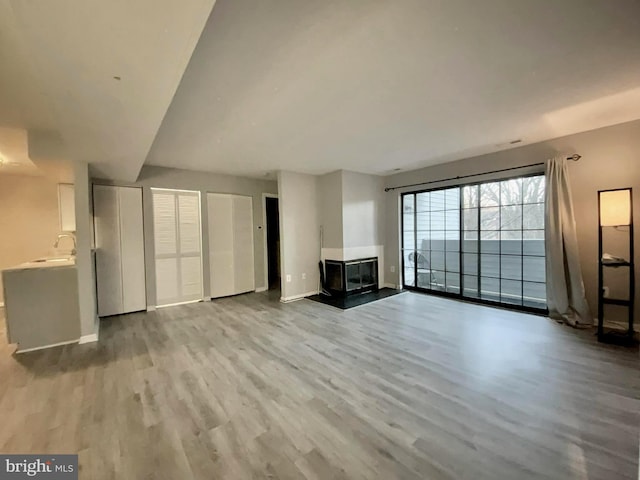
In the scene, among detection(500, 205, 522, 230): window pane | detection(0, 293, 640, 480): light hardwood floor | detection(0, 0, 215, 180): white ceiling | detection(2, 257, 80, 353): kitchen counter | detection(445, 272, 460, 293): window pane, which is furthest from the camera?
detection(445, 272, 460, 293): window pane

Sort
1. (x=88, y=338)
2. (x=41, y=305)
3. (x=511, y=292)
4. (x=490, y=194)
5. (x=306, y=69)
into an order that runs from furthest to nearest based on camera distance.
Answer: (x=490, y=194), (x=511, y=292), (x=88, y=338), (x=41, y=305), (x=306, y=69)

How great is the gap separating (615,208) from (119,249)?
688 cm

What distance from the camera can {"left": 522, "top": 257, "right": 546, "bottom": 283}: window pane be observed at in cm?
413

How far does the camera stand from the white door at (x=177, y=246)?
4.68 m

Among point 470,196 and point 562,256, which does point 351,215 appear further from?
point 562,256

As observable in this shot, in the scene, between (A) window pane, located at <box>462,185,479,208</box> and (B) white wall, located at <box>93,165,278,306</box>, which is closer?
(B) white wall, located at <box>93,165,278,306</box>

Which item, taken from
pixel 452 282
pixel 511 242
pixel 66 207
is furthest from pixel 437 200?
pixel 66 207

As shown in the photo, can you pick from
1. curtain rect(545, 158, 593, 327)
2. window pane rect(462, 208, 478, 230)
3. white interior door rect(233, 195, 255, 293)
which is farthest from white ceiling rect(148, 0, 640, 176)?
white interior door rect(233, 195, 255, 293)

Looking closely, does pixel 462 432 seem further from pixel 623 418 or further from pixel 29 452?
pixel 29 452

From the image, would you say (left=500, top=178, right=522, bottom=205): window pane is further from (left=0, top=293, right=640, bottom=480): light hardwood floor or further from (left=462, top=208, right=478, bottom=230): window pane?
(left=0, top=293, right=640, bottom=480): light hardwood floor

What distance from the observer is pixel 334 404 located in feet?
6.48

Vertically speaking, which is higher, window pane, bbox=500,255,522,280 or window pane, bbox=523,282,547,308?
window pane, bbox=500,255,522,280

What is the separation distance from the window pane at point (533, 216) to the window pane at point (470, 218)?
68cm

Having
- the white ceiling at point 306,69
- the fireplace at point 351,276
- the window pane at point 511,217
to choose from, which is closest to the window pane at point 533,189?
the window pane at point 511,217
